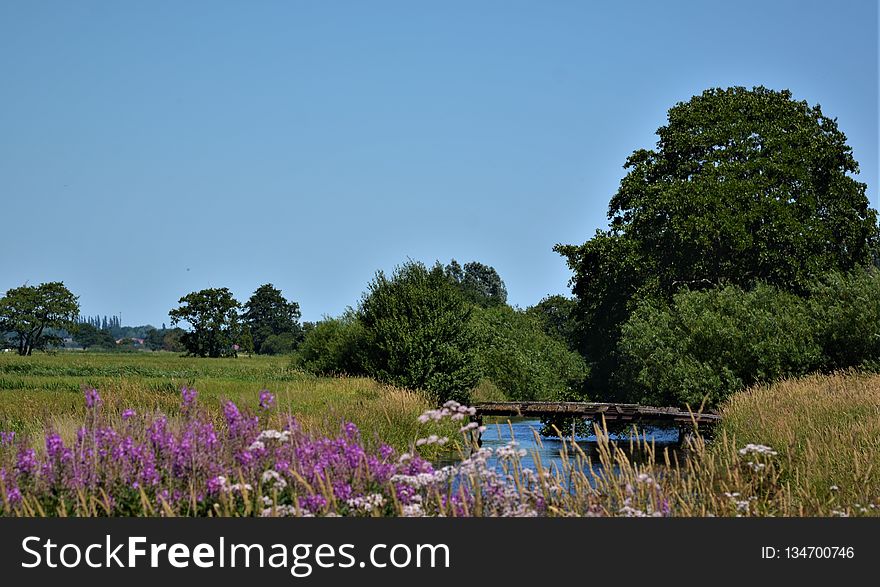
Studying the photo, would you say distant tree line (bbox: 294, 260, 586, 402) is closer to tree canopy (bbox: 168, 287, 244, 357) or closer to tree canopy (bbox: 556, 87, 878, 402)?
tree canopy (bbox: 556, 87, 878, 402)

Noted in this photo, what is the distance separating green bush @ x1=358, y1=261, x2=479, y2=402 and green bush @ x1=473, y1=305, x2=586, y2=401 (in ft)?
53.0

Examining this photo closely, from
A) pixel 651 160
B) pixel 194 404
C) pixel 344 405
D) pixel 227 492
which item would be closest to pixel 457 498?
pixel 227 492

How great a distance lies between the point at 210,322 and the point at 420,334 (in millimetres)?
70453

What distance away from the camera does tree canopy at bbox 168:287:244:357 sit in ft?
361

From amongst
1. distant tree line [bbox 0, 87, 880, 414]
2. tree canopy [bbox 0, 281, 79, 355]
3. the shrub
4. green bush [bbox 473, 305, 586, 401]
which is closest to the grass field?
distant tree line [bbox 0, 87, 880, 414]

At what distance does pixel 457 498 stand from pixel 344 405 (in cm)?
2095

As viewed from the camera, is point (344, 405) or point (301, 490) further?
point (344, 405)

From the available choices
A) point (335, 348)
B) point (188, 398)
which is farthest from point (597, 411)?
point (188, 398)

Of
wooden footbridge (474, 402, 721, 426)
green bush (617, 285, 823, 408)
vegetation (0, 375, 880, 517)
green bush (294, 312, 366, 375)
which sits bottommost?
vegetation (0, 375, 880, 517)

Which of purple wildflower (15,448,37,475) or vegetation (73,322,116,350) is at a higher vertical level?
vegetation (73,322,116,350)

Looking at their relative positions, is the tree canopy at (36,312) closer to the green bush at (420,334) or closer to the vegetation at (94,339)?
the green bush at (420,334)

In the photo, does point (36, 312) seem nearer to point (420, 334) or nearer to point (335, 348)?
point (335, 348)
